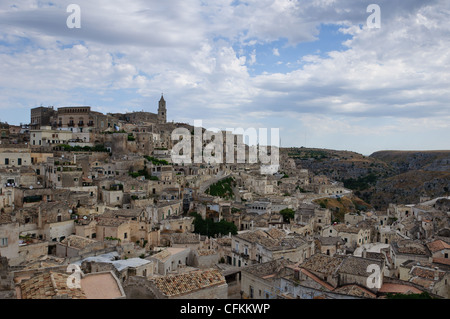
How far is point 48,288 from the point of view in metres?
9.76

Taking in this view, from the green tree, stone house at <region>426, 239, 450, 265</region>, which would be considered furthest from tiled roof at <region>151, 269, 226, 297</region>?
the green tree

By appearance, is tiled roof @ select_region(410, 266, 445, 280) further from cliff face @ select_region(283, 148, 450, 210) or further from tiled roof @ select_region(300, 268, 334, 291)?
cliff face @ select_region(283, 148, 450, 210)

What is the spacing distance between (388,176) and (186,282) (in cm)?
10745

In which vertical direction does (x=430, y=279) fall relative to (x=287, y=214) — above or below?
above

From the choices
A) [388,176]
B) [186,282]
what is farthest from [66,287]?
[388,176]

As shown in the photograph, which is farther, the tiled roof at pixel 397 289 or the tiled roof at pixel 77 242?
the tiled roof at pixel 77 242

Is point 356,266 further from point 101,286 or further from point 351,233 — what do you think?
point 351,233

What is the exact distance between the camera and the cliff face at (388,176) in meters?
83.1

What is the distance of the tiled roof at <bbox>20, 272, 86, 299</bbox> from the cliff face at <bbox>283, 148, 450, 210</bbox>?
264 ft

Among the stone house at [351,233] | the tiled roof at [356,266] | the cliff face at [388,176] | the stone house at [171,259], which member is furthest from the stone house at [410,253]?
the cliff face at [388,176]

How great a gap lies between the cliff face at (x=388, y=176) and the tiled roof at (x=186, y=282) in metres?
75.5

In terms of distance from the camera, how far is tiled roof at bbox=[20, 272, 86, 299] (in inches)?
368

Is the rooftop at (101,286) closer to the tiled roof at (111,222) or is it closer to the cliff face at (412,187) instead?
the tiled roof at (111,222)
